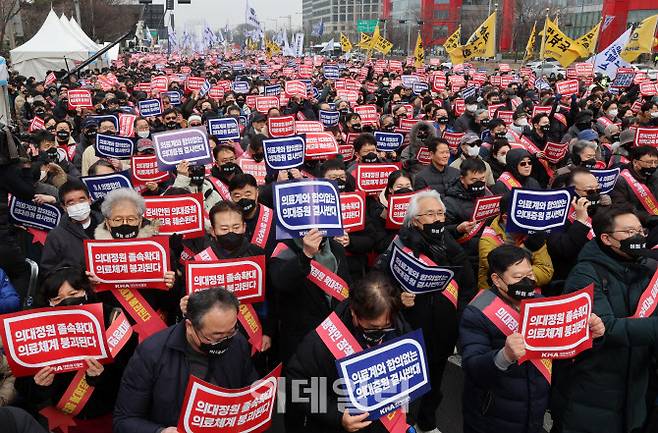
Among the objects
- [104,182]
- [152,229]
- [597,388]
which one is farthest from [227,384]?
[104,182]

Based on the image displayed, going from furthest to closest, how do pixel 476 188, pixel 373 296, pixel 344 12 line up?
1. pixel 344 12
2. pixel 476 188
3. pixel 373 296

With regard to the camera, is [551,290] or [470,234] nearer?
[551,290]

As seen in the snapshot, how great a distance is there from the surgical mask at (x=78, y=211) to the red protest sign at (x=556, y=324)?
11.1 feet

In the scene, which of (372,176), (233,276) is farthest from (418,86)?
(233,276)

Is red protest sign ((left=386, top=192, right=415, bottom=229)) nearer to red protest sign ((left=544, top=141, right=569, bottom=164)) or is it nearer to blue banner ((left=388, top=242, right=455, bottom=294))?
blue banner ((left=388, top=242, right=455, bottom=294))

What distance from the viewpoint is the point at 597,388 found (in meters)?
3.41

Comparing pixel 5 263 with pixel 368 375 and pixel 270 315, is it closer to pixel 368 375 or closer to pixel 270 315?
pixel 270 315

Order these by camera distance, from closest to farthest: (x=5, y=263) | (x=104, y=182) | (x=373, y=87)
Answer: (x=5, y=263), (x=104, y=182), (x=373, y=87)

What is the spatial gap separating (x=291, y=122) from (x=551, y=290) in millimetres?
5620

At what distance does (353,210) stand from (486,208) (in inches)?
44.6

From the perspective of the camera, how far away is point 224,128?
8.95 meters

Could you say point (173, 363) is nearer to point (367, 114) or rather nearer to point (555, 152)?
point (555, 152)

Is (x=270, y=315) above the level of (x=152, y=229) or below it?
below

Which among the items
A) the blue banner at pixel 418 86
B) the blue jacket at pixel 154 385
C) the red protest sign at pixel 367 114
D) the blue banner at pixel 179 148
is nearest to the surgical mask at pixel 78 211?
the blue banner at pixel 179 148
